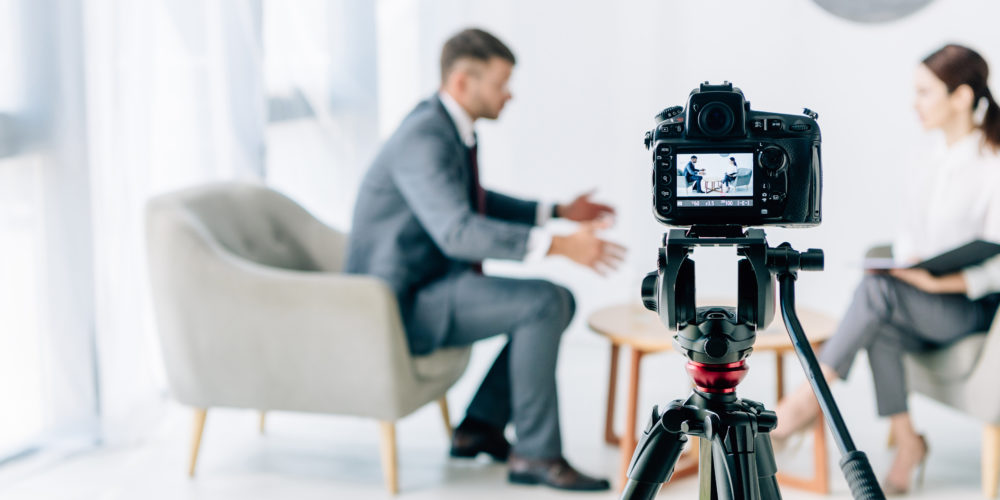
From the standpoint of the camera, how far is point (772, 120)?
1.12m

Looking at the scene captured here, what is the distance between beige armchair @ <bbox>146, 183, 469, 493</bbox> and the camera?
232 cm

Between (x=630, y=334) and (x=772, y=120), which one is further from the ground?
(x=772, y=120)

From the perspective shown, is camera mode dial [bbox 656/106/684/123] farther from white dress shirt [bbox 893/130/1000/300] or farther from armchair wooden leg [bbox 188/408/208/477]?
armchair wooden leg [bbox 188/408/208/477]

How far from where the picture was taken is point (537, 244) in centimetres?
237

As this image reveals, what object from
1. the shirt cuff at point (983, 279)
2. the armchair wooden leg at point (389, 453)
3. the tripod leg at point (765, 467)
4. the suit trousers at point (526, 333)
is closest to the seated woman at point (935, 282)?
the shirt cuff at point (983, 279)

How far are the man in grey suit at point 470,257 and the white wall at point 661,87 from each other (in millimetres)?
1311

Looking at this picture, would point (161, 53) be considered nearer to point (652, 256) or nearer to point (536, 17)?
point (536, 17)

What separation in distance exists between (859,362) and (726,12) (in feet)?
4.42

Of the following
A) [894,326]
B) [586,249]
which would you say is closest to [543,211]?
[586,249]

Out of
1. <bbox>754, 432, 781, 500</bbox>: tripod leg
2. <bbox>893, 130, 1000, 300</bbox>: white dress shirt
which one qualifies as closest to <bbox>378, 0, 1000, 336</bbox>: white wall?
<bbox>893, 130, 1000, 300</bbox>: white dress shirt

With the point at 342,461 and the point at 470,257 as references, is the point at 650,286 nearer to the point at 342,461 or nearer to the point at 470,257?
the point at 470,257

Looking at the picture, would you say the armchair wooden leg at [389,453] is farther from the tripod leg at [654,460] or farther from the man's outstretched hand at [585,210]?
the tripod leg at [654,460]

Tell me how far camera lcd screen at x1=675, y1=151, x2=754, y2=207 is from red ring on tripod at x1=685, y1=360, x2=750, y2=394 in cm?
17

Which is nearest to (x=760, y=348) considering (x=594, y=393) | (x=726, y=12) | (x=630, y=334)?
(x=630, y=334)
